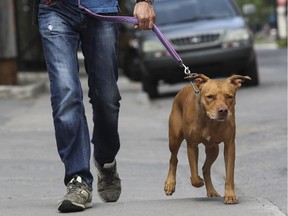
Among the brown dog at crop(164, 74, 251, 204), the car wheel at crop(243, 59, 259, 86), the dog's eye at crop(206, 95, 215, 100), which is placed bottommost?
the car wheel at crop(243, 59, 259, 86)

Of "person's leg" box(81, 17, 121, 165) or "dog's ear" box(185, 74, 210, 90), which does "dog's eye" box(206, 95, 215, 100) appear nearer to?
"dog's ear" box(185, 74, 210, 90)

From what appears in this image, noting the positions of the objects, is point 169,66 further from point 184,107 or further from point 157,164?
point 184,107

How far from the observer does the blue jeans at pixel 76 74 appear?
566cm

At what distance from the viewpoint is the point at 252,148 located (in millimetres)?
9766

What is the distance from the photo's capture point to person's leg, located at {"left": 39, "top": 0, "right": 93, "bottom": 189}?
18.5ft

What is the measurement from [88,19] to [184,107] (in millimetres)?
747

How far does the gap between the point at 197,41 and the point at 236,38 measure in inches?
26.5

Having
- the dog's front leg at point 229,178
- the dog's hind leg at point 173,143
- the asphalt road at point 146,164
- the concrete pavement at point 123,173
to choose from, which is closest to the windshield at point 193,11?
Answer: the asphalt road at point 146,164

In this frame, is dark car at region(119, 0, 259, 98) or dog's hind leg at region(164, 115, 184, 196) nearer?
Result: dog's hind leg at region(164, 115, 184, 196)

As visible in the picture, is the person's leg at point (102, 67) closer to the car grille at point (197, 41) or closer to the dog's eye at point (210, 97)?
the dog's eye at point (210, 97)

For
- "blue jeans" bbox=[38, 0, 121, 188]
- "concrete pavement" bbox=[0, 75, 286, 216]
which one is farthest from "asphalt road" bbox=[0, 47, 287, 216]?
"blue jeans" bbox=[38, 0, 121, 188]

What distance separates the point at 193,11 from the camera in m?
18.3

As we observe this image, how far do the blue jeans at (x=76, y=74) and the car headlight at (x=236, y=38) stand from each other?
11.7 meters

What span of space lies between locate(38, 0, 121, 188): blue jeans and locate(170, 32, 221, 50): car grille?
457 inches
